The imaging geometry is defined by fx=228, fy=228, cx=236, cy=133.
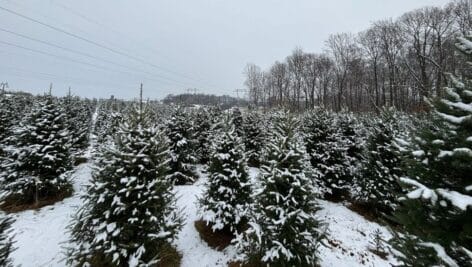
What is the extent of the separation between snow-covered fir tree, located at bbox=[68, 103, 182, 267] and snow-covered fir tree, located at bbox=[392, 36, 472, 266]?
4.27 meters

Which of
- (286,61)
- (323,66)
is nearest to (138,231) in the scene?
(323,66)

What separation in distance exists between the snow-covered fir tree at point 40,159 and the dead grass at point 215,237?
19.1 feet

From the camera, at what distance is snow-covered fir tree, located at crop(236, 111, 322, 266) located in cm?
489

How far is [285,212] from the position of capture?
16.4ft

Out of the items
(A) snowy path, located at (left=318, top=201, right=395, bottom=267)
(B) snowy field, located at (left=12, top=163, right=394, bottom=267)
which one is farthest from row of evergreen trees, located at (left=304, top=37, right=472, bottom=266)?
(B) snowy field, located at (left=12, top=163, right=394, bottom=267)

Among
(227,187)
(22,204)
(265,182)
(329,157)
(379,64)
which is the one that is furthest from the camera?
(379,64)

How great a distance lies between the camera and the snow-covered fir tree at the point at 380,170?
8.66 meters

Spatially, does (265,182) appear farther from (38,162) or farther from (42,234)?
(38,162)

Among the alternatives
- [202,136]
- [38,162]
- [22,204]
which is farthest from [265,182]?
[22,204]

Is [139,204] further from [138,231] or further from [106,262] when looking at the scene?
[106,262]

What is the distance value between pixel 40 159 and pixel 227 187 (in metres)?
6.96

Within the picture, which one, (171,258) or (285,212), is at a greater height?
(285,212)

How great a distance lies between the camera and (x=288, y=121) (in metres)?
5.72

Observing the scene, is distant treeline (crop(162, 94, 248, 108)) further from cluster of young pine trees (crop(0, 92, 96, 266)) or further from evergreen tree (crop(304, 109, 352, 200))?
evergreen tree (crop(304, 109, 352, 200))
